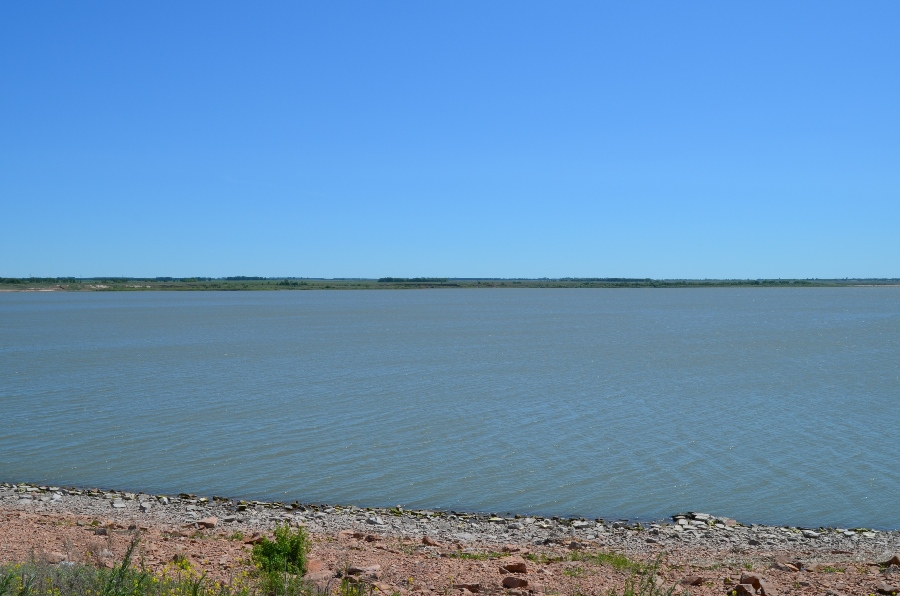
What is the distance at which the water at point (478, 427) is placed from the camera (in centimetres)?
1545

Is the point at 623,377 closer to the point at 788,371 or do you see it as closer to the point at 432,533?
the point at 788,371

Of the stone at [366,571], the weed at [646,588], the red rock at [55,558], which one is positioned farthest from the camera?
the stone at [366,571]

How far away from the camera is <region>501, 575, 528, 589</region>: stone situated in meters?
8.51

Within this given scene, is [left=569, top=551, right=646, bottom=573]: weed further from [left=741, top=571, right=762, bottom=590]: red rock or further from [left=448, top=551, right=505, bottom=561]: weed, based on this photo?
[left=741, top=571, right=762, bottom=590]: red rock

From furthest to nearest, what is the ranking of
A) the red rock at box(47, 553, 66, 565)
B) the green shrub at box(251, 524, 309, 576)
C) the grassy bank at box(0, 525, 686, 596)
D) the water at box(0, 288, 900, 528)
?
the water at box(0, 288, 900, 528) → the red rock at box(47, 553, 66, 565) → the green shrub at box(251, 524, 309, 576) → the grassy bank at box(0, 525, 686, 596)

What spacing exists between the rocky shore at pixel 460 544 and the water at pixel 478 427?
111 cm

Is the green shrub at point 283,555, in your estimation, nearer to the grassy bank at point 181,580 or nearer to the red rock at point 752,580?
the grassy bank at point 181,580

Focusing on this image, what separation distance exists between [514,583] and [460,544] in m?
2.94

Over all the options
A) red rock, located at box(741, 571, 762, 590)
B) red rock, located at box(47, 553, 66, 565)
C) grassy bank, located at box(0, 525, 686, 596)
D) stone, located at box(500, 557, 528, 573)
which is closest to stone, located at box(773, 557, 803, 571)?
red rock, located at box(741, 571, 762, 590)

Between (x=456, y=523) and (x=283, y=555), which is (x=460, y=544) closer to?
(x=456, y=523)

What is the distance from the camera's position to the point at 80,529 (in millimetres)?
11180

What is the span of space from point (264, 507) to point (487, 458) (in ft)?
18.3

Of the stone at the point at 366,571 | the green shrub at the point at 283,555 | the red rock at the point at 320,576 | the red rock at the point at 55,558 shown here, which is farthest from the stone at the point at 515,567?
the red rock at the point at 55,558

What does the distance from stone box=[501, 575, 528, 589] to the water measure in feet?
18.9
